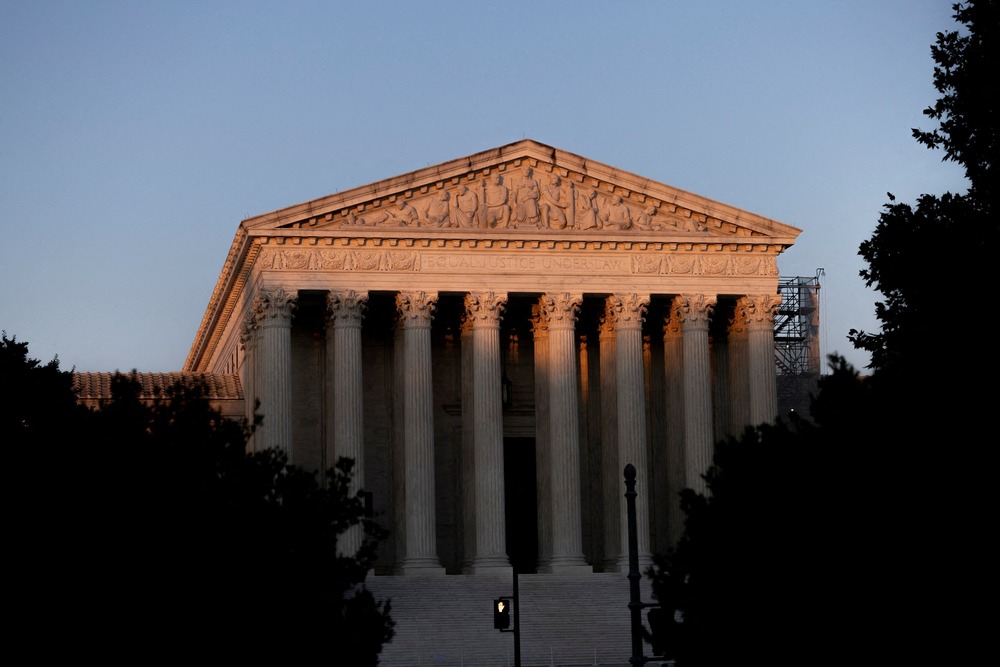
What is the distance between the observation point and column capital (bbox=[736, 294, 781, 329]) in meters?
57.3

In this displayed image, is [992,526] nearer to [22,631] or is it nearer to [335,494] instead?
[335,494]

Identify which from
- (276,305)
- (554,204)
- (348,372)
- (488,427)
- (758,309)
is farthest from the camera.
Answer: (758,309)

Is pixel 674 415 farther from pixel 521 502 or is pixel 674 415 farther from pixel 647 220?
pixel 647 220

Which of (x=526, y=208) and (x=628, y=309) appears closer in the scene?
(x=526, y=208)

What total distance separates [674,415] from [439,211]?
10.9m

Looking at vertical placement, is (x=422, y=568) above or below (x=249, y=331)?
below

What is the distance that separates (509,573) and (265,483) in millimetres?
23984

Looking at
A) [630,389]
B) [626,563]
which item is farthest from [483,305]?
[626,563]

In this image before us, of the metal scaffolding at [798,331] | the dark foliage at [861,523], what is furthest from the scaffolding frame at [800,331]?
the dark foliage at [861,523]

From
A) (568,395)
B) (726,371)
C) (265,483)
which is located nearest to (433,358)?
(568,395)

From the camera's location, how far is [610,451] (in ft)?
189

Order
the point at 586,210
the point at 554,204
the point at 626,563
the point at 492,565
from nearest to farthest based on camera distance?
the point at 492,565, the point at 626,563, the point at 554,204, the point at 586,210

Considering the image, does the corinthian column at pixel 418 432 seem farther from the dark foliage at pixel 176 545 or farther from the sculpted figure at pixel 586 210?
the dark foliage at pixel 176 545

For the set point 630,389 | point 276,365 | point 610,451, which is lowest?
point 610,451
